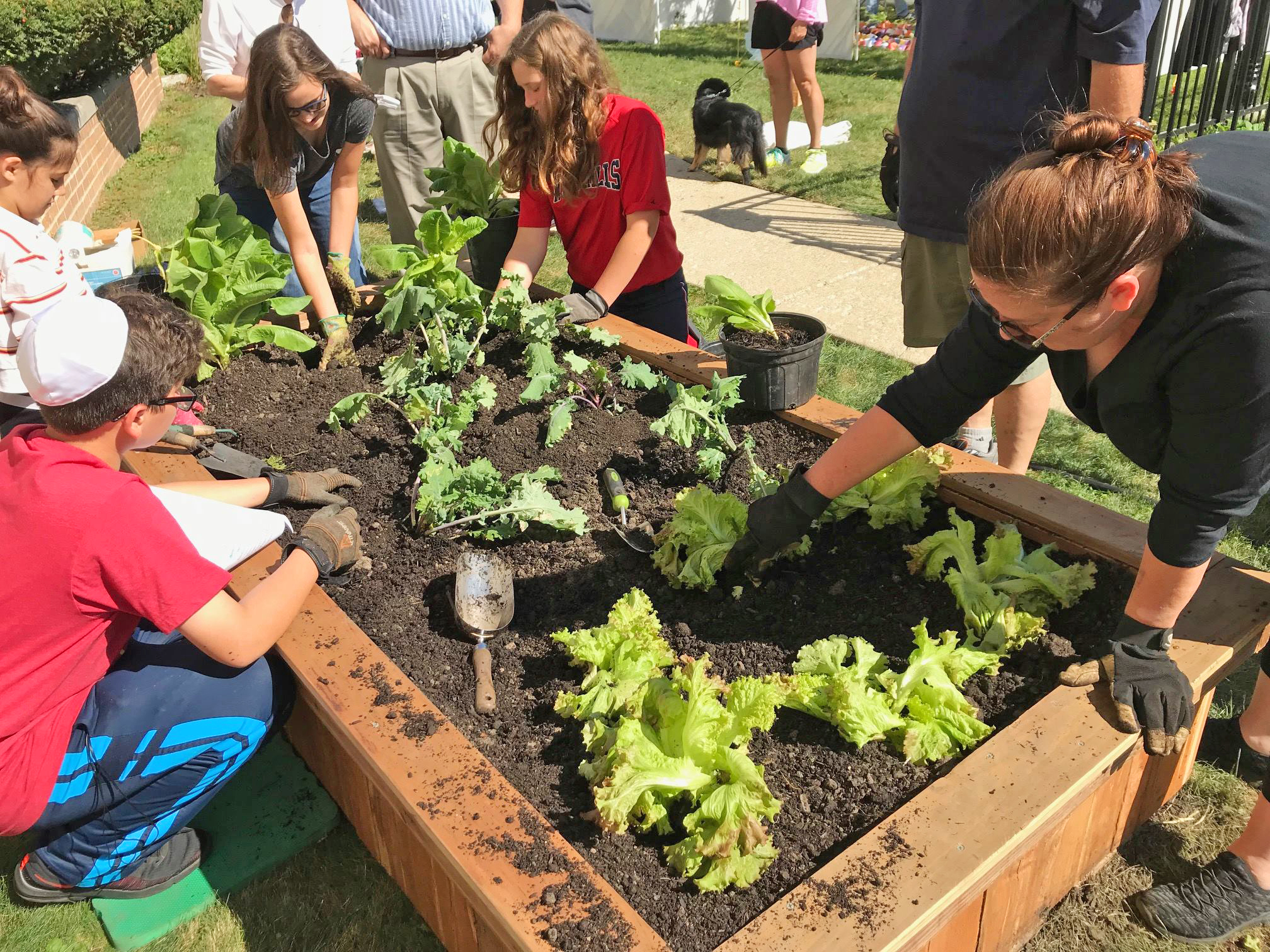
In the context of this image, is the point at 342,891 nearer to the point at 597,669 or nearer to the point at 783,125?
the point at 597,669

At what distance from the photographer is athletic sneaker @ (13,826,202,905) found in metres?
2.43

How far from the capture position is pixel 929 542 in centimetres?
254

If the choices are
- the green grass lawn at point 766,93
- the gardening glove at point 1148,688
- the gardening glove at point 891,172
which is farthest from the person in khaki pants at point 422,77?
the gardening glove at point 1148,688

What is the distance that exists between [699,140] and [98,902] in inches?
281

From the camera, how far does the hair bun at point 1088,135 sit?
163 cm

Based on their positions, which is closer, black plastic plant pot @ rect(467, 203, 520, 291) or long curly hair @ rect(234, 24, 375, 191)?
long curly hair @ rect(234, 24, 375, 191)

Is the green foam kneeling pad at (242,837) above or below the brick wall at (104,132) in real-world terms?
below

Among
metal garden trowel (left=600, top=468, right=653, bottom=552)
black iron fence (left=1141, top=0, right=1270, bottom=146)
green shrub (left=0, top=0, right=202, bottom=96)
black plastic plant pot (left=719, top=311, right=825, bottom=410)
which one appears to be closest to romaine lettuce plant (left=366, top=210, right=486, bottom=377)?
metal garden trowel (left=600, top=468, right=653, bottom=552)

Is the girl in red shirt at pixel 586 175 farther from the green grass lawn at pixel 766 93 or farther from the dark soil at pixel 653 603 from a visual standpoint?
the green grass lawn at pixel 766 93

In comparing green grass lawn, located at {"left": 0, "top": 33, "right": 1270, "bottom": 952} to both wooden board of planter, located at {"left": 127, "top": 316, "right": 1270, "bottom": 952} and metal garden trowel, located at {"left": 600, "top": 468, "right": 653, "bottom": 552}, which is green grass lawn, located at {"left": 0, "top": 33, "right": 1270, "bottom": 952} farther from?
metal garden trowel, located at {"left": 600, "top": 468, "right": 653, "bottom": 552}

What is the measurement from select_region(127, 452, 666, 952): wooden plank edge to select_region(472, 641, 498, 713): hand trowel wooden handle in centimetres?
15

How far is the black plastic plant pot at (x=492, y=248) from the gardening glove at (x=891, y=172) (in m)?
Answer: 1.71

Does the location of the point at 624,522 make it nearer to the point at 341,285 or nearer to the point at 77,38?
the point at 341,285

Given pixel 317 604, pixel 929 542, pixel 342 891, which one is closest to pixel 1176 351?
pixel 929 542
